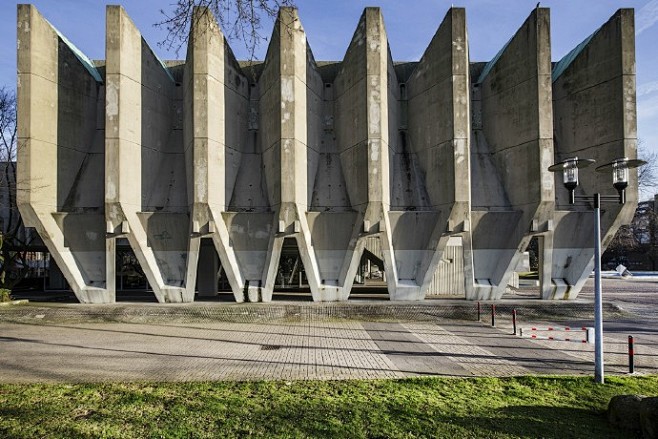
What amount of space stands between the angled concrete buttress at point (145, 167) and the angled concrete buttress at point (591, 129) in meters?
18.0

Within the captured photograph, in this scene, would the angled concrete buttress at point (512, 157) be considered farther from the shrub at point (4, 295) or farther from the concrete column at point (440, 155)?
the shrub at point (4, 295)

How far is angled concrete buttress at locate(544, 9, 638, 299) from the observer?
54.4ft

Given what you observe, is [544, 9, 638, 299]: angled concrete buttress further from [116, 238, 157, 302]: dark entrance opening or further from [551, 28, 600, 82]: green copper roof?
[116, 238, 157, 302]: dark entrance opening

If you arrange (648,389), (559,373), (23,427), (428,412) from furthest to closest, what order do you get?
(559,373) < (648,389) < (428,412) < (23,427)

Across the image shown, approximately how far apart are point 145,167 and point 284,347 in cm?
1209

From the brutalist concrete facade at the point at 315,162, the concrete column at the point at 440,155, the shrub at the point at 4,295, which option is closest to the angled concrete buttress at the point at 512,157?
the brutalist concrete facade at the point at 315,162

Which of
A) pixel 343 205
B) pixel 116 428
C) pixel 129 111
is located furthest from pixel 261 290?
pixel 116 428

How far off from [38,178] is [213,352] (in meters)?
12.8

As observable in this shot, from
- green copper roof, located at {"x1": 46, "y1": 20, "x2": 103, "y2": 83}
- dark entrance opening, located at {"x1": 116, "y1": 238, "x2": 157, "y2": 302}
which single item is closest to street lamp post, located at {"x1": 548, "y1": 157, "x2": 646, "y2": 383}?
green copper roof, located at {"x1": 46, "y1": 20, "x2": 103, "y2": 83}

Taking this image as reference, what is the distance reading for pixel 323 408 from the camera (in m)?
6.46

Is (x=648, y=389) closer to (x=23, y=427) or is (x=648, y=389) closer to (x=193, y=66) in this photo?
(x=23, y=427)

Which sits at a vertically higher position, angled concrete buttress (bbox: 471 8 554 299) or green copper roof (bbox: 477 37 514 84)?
green copper roof (bbox: 477 37 514 84)

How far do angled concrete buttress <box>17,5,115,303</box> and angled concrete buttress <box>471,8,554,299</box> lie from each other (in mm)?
18174

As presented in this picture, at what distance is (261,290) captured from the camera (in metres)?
17.6
